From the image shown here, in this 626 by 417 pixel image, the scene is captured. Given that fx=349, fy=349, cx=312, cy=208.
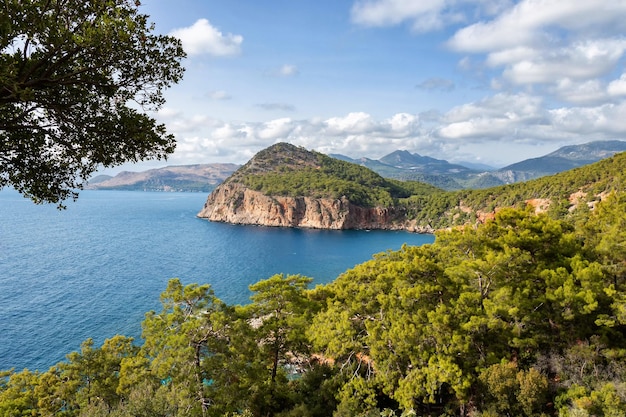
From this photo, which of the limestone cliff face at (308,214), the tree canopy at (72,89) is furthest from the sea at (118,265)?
the tree canopy at (72,89)

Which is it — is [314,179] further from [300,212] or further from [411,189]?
[411,189]

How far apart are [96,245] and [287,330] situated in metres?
73.0

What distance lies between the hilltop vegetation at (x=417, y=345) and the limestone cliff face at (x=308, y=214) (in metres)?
95.6

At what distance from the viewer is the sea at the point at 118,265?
3516 centimetres

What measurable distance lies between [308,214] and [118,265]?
222 ft

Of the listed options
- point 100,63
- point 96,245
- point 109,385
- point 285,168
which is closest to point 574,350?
point 100,63

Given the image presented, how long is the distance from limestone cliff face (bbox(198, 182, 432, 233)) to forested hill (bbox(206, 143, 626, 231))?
1.09 meters

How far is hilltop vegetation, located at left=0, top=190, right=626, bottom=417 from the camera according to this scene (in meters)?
15.7

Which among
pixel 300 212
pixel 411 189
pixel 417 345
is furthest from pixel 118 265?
pixel 411 189

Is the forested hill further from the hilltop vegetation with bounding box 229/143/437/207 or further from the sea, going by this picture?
the sea

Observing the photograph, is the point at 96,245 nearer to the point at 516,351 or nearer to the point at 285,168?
the point at 516,351

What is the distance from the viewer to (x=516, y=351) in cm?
1852

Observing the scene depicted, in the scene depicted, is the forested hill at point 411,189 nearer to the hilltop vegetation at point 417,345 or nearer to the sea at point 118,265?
the sea at point 118,265

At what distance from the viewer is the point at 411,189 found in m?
154
